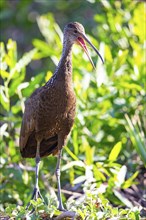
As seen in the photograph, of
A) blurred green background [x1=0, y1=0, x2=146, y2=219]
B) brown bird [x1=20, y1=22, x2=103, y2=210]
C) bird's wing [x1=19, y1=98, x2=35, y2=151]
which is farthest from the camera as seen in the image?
blurred green background [x1=0, y1=0, x2=146, y2=219]

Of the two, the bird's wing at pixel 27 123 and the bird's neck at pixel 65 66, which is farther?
the bird's wing at pixel 27 123

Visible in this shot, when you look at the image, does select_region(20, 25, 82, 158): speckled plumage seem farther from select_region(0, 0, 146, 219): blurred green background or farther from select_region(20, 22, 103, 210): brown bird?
select_region(0, 0, 146, 219): blurred green background

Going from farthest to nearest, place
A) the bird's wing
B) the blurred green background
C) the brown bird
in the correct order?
1. the blurred green background
2. the bird's wing
3. the brown bird

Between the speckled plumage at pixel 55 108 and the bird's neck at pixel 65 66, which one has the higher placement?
the bird's neck at pixel 65 66

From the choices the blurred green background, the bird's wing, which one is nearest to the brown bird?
the bird's wing

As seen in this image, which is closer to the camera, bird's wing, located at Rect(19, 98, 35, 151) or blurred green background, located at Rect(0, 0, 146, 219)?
bird's wing, located at Rect(19, 98, 35, 151)

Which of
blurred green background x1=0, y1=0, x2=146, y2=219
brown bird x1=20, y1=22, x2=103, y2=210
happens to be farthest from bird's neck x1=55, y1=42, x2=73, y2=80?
blurred green background x1=0, y1=0, x2=146, y2=219

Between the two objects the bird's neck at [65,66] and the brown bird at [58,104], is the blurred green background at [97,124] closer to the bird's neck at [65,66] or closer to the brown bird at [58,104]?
the brown bird at [58,104]

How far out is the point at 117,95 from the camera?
24.9 feet

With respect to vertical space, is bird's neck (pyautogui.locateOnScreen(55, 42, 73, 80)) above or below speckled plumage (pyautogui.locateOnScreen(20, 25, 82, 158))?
above

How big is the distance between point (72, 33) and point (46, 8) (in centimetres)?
596

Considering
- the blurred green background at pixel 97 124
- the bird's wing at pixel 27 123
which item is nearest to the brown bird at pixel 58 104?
the bird's wing at pixel 27 123

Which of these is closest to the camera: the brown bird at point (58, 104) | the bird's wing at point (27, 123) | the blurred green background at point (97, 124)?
the brown bird at point (58, 104)

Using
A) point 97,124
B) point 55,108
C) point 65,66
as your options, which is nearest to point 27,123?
point 55,108
